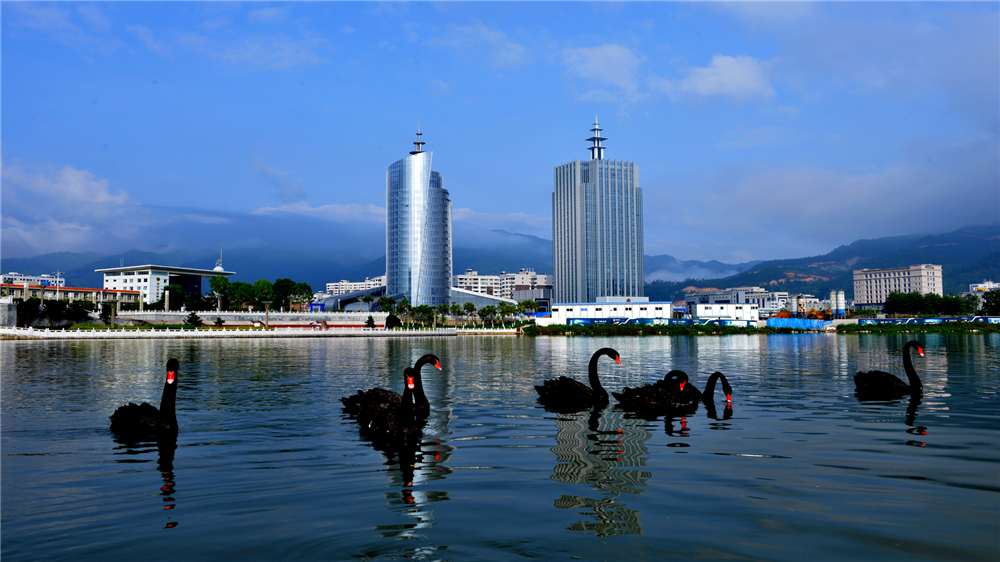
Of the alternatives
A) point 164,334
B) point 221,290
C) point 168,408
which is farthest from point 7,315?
point 168,408

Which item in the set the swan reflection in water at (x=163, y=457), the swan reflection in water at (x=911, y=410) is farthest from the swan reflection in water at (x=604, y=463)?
the swan reflection in water at (x=911, y=410)

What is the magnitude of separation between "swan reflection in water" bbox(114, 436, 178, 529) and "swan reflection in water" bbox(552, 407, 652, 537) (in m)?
5.05

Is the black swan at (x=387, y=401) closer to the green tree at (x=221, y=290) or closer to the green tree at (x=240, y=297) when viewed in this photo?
the green tree at (x=240, y=297)

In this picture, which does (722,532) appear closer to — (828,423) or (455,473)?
(455,473)

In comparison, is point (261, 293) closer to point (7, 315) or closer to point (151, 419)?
point (7, 315)

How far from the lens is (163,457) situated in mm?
11617

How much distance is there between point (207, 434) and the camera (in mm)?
14133

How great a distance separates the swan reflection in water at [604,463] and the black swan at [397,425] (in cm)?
296

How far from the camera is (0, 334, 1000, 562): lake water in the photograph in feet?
22.0

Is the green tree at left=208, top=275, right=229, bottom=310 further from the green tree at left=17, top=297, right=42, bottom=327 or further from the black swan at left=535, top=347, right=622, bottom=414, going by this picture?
the black swan at left=535, top=347, right=622, bottom=414

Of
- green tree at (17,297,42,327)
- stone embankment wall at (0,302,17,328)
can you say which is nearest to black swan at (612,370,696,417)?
stone embankment wall at (0,302,17,328)

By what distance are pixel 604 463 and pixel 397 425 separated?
4.34 m

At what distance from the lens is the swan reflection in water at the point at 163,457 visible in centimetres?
853

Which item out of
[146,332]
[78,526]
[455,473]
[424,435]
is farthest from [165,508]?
[146,332]
